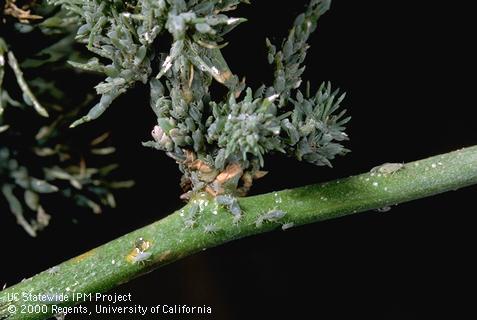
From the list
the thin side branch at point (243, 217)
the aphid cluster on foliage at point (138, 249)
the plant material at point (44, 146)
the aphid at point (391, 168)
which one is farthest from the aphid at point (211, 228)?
the plant material at point (44, 146)

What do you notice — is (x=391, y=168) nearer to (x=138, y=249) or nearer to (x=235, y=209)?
(x=235, y=209)

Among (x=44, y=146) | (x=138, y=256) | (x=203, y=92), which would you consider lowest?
(x=138, y=256)

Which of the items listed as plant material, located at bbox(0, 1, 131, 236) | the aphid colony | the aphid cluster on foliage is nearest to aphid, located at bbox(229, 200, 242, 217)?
the aphid colony

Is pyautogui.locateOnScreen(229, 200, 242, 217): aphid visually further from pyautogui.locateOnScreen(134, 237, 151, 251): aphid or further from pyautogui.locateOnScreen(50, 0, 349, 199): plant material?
pyautogui.locateOnScreen(134, 237, 151, 251): aphid

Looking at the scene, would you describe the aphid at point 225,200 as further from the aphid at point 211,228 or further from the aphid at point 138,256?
the aphid at point 138,256

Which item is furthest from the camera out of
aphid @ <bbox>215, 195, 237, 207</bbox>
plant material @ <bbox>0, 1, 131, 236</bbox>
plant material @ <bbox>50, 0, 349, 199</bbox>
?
plant material @ <bbox>0, 1, 131, 236</bbox>

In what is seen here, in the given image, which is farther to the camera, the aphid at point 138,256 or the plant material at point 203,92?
the aphid at point 138,256

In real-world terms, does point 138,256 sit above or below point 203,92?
below

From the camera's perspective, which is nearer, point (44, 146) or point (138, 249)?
point (138, 249)

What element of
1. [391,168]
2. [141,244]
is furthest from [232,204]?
[391,168]
